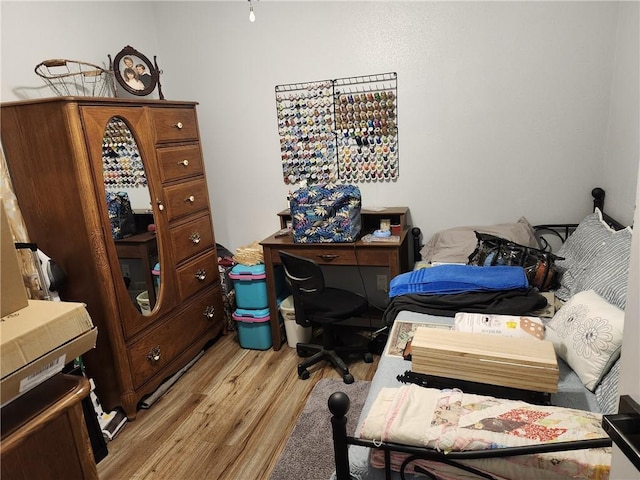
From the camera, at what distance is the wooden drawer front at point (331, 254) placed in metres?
2.70

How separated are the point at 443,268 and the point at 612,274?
2.49 ft

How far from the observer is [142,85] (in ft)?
9.23

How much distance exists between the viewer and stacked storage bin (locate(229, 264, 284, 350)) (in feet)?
9.55

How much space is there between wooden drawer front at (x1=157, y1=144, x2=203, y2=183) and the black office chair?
86cm

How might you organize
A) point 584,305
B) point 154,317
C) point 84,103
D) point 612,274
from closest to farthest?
point 584,305 < point 612,274 < point 84,103 < point 154,317

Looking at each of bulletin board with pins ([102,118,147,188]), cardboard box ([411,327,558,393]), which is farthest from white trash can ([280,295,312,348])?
cardboard box ([411,327,558,393])

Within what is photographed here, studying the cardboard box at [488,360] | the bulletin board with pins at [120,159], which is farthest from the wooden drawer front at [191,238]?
the cardboard box at [488,360]

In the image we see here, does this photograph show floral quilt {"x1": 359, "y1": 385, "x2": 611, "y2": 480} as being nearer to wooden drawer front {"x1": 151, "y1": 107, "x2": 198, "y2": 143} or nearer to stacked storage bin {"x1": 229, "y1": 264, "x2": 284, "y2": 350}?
stacked storage bin {"x1": 229, "y1": 264, "x2": 284, "y2": 350}

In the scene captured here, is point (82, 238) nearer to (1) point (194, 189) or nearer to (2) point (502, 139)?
(1) point (194, 189)

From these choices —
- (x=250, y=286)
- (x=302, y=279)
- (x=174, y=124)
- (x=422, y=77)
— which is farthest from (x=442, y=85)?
(x=250, y=286)

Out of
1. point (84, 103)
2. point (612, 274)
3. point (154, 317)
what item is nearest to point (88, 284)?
point (154, 317)

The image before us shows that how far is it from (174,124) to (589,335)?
2447 millimetres

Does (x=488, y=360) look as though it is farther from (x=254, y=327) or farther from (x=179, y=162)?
(x=179, y=162)

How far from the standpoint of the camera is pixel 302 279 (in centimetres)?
244
